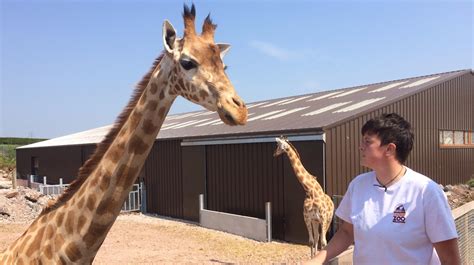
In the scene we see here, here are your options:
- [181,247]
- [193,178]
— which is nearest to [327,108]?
[193,178]

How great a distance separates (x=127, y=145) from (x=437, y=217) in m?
1.82

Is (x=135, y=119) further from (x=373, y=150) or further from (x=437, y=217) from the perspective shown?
(x=437, y=217)

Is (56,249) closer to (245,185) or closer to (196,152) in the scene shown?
(245,185)


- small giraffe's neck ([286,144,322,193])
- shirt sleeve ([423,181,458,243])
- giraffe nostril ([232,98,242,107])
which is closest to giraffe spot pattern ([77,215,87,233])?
giraffe nostril ([232,98,242,107])

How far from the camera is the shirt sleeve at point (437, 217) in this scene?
2102 mm

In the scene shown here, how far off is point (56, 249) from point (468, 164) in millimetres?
17470

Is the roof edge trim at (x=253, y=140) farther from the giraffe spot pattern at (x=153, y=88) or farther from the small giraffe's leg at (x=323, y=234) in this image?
the giraffe spot pattern at (x=153, y=88)

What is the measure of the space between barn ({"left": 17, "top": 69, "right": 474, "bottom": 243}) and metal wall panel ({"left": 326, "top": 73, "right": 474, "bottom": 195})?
0.03 m

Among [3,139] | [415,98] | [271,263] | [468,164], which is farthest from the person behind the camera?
[3,139]

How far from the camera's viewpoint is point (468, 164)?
55.2ft

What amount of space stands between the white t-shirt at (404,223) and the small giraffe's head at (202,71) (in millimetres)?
874

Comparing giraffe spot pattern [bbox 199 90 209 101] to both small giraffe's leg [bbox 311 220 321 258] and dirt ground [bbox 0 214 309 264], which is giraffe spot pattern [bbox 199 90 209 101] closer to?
small giraffe's leg [bbox 311 220 321 258]

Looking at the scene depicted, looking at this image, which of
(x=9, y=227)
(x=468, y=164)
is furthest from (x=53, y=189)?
(x=468, y=164)

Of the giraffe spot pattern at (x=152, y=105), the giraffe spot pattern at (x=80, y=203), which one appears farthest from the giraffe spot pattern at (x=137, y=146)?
the giraffe spot pattern at (x=80, y=203)
